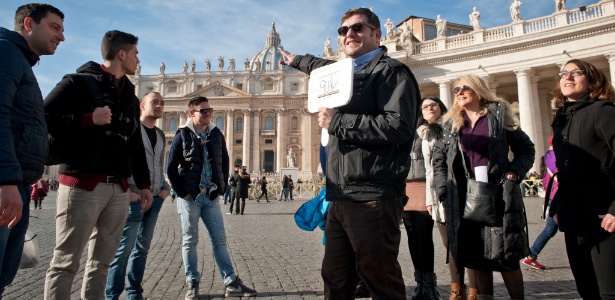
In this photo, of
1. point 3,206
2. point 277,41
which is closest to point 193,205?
point 3,206

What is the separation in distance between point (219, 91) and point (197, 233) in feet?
173

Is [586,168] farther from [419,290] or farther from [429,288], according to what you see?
[419,290]

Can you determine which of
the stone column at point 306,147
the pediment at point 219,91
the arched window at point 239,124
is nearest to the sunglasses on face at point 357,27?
the stone column at point 306,147

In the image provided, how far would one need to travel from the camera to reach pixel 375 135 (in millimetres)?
1903

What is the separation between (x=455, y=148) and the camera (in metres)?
3.08

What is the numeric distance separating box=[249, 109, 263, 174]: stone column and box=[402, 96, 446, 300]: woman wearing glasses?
1924 inches

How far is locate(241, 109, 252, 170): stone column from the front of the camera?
52562 mm

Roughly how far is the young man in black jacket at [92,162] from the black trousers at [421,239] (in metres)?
2.60

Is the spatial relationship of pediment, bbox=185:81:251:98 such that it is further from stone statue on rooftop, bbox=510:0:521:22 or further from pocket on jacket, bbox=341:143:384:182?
pocket on jacket, bbox=341:143:384:182

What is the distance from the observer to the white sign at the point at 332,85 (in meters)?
1.99

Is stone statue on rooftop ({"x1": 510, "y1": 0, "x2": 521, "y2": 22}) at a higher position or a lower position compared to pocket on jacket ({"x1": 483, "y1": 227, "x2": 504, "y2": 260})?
higher

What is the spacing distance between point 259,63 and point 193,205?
7175 cm

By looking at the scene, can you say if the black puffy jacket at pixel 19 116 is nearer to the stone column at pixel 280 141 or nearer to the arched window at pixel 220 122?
the stone column at pixel 280 141

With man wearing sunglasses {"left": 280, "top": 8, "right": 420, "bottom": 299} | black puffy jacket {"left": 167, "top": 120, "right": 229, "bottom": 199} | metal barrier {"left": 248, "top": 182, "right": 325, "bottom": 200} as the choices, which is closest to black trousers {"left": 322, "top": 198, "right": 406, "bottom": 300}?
man wearing sunglasses {"left": 280, "top": 8, "right": 420, "bottom": 299}
